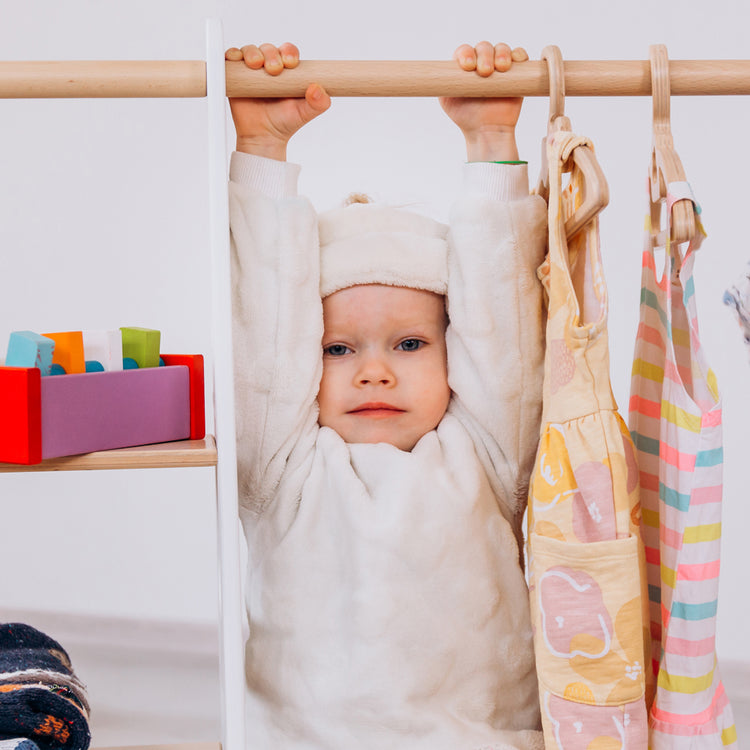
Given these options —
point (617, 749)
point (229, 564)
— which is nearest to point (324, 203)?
point (229, 564)

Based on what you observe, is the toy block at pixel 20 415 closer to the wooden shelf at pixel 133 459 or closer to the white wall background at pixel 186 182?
the wooden shelf at pixel 133 459

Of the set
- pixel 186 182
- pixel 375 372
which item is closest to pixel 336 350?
pixel 375 372

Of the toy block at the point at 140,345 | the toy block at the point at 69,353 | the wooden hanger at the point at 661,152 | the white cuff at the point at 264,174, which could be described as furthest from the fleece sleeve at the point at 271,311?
the wooden hanger at the point at 661,152

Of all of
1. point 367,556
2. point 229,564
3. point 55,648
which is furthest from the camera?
point 55,648

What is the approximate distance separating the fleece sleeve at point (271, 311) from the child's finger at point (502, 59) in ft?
0.97

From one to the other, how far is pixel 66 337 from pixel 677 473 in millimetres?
758

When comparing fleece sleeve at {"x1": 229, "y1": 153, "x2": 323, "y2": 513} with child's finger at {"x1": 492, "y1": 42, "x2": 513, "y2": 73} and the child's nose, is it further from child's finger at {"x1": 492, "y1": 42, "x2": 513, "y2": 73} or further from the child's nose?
child's finger at {"x1": 492, "y1": 42, "x2": 513, "y2": 73}

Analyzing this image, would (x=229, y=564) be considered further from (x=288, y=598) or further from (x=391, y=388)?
(x=391, y=388)

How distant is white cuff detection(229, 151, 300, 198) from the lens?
140cm

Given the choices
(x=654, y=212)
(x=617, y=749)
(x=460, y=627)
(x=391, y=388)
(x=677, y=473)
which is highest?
(x=654, y=212)

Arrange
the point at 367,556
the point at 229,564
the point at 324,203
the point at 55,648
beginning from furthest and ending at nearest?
the point at 324,203
the point at 55,648
the point at 367,556
the point at 229,564

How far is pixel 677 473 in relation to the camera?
1.30 m

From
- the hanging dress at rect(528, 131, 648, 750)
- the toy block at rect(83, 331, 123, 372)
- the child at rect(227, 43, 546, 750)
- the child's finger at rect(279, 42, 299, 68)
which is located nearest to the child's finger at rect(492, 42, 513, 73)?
the child at rect(227, 43, 546, 750)

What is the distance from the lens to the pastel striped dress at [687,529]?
1.27 meters
